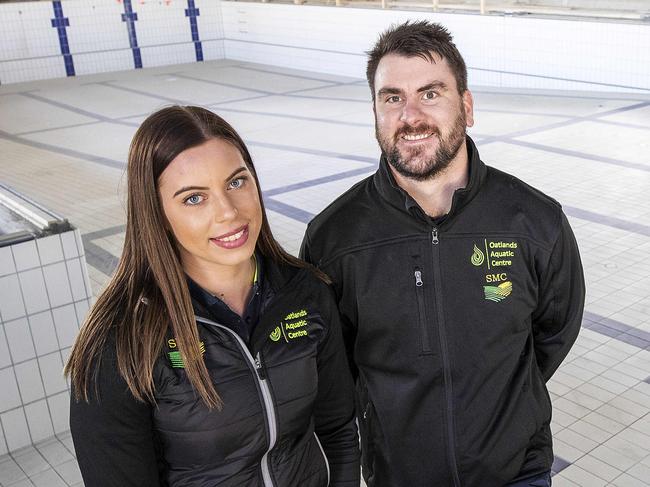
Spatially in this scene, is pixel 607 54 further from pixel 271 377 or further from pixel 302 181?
pixel 271 377

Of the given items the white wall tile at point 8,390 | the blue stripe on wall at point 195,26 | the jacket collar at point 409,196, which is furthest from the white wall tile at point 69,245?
the blue stripe on wall at point 195,26

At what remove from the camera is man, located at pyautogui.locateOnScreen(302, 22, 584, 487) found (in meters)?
2.11

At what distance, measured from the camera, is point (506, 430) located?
6.98 feet

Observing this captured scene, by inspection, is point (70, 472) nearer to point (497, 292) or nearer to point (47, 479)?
point (47, 479)

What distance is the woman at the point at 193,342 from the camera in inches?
62.4

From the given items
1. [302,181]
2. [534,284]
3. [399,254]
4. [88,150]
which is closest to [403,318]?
[399,254]

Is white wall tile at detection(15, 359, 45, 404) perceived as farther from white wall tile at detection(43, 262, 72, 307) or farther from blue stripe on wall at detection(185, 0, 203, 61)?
blue stripe on wall at detection(185, 0, 203, 61)

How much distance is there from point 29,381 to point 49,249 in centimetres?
68

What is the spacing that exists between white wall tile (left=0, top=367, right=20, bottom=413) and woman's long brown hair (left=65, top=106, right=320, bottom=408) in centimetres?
234

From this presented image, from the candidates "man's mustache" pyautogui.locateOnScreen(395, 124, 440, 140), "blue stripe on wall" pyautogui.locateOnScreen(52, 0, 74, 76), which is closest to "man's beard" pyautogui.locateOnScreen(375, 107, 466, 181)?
"man's mustache" pyautogui.locateOnScreen(395, 124, 440, 140)

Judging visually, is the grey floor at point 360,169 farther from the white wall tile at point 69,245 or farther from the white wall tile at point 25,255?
the white wall tile at point 25,255

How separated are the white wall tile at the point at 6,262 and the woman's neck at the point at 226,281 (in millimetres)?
2130

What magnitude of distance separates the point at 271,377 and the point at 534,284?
0.90 meters

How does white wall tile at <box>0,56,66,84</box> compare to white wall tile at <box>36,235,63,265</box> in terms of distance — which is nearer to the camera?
white wall tile at <box>36,235,63,265</box>
